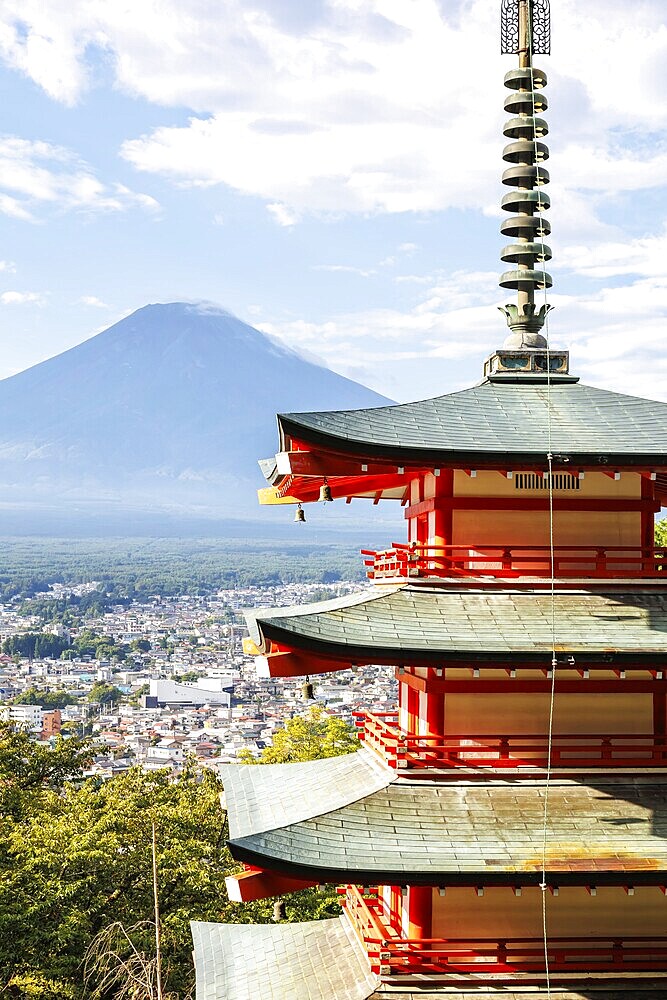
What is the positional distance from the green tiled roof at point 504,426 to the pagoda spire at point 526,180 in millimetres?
1032

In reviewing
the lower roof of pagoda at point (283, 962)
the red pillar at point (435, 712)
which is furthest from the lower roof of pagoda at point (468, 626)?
the lower roof of pagoda at point (283, 962)

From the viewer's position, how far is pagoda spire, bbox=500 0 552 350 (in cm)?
1567

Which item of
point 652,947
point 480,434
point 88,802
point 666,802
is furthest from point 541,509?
point 88,802

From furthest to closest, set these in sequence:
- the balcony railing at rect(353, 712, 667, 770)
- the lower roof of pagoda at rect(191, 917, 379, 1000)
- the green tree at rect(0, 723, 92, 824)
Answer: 1. the green tree at rect(0, 723, 92, 824)
2. the lower roof of pagoda at rect(191, 917, 379, 1000)
3. the balcony railing at rect(353, 712, 667, 770)

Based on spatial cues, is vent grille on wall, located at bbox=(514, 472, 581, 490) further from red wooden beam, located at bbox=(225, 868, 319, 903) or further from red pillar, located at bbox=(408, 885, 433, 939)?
red wooden beam, located at bbox=(225, 868, 319, 903)

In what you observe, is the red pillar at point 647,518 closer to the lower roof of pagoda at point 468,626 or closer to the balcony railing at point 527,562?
the balcony railing at point 527,562

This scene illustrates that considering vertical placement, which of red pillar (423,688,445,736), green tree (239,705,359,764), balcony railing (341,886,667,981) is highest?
red pillar (423,688,445,736)

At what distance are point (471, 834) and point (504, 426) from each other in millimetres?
4694

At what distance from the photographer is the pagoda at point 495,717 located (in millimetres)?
12375

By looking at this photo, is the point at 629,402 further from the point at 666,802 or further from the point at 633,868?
the point at 633,868

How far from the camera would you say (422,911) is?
42.4 feet

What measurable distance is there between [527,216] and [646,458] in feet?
14.4

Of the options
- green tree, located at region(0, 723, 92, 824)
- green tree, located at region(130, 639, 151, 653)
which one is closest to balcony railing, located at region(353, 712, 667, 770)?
green tree, located at region(0, 723, 92, 824)

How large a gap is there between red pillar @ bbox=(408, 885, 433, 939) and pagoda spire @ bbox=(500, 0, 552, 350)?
7.01 metres
